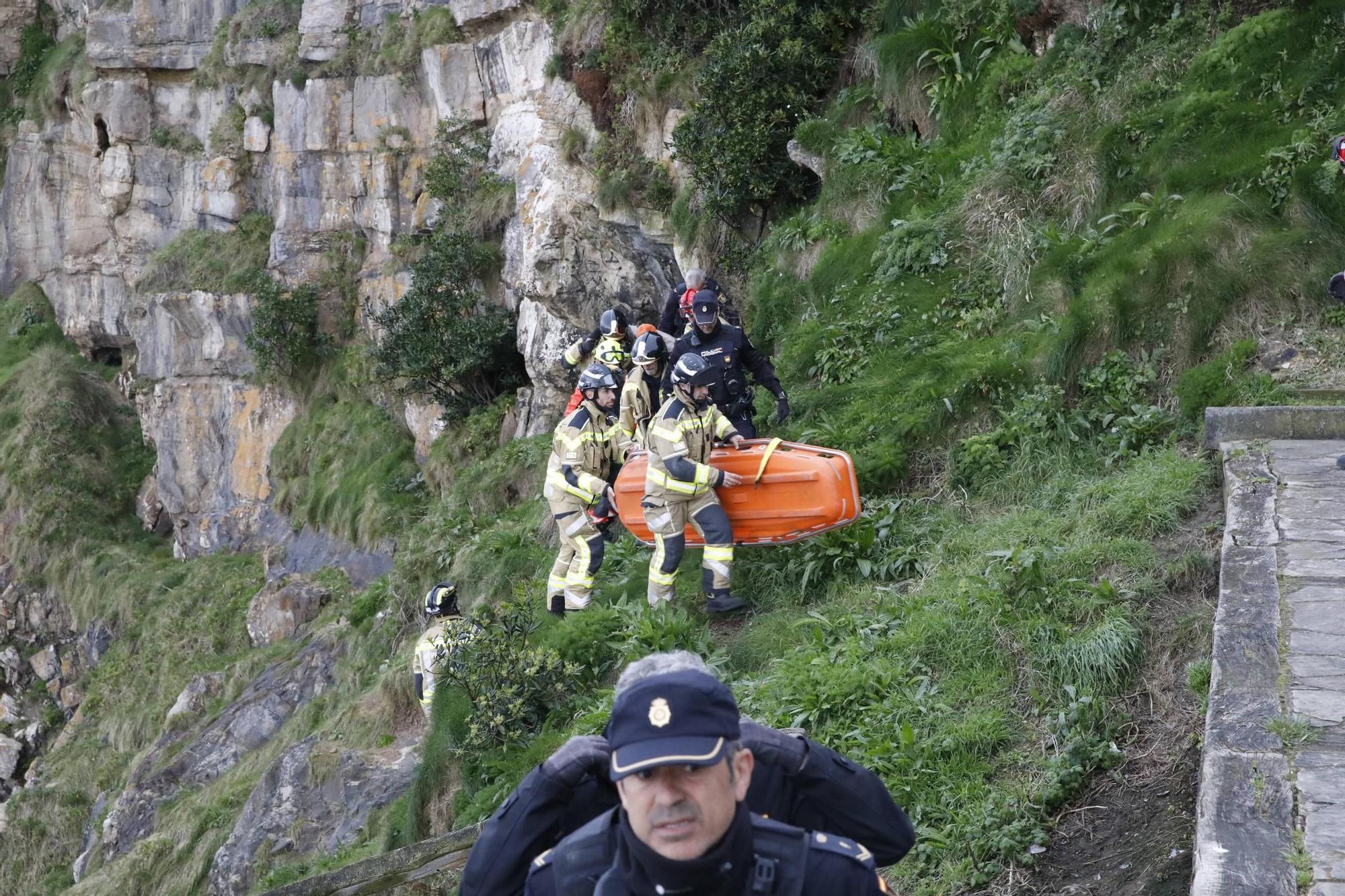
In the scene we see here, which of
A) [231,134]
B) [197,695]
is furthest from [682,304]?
[231,134]

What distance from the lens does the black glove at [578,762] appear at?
9.16ft

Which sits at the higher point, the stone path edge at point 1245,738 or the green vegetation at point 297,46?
the green vegetation at point 297,46

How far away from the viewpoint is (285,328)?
74.2 feet

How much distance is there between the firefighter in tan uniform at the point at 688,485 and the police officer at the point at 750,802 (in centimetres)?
493

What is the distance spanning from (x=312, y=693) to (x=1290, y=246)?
39.8ft

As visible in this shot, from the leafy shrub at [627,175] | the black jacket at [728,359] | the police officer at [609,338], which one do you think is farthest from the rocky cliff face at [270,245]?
the black jacket at [728,359]

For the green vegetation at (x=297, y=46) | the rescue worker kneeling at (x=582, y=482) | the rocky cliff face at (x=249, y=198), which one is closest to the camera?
the rescue worker kneeling at (x=582, y=482)

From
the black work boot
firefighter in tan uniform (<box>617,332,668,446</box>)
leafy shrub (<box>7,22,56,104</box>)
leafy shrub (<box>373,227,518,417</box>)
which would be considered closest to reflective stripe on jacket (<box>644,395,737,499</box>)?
the black work boot

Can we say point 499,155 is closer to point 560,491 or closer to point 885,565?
point 560,491

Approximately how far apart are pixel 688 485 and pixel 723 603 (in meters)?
0.91

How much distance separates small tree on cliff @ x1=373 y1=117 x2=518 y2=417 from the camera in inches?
704

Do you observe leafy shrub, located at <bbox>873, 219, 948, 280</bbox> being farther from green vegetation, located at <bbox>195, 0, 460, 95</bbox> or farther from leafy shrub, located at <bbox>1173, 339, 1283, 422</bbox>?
green vegetation, located at <bbox>195, 0, 460, 95</bbox>

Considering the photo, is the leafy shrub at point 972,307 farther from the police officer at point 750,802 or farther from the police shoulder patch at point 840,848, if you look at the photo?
the police shoulder patch at point 840,848

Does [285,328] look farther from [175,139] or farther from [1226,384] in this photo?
[1226,384]
